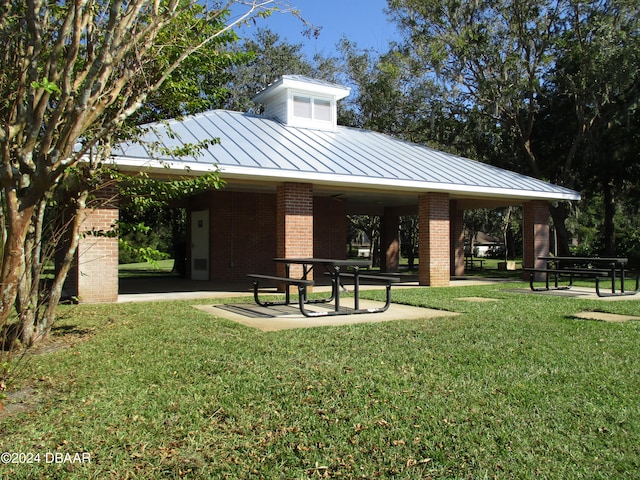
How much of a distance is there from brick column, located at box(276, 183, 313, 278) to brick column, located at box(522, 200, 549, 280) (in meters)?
8.17

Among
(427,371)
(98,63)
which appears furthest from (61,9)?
(427,371)

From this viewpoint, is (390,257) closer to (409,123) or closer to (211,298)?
(409,123)

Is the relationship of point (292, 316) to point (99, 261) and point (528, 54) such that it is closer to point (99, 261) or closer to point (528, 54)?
point (99, 261)

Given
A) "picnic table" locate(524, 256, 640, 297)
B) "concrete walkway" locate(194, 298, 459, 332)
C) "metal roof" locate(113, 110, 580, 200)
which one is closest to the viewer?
"concrete walkway" locate(194, 298, 459, 332)

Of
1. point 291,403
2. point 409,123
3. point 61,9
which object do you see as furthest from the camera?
point 409,123

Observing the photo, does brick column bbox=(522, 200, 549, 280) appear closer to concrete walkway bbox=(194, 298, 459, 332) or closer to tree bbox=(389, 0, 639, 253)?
tree bbox=(389, 0, 639, 253)

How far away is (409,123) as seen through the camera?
27891 mm

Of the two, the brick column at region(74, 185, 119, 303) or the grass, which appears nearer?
the grass

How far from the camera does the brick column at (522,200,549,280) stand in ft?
57.1

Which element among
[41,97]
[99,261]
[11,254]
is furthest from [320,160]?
[11,254]

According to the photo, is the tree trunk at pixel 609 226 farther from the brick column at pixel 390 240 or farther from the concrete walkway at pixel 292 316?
the concrete walkway at pixel 292 316

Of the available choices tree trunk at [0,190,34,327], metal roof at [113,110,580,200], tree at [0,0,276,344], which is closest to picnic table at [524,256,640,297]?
metal roof at [113,110,580,200]

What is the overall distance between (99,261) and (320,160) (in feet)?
19.2

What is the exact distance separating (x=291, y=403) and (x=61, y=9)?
5131 mm
